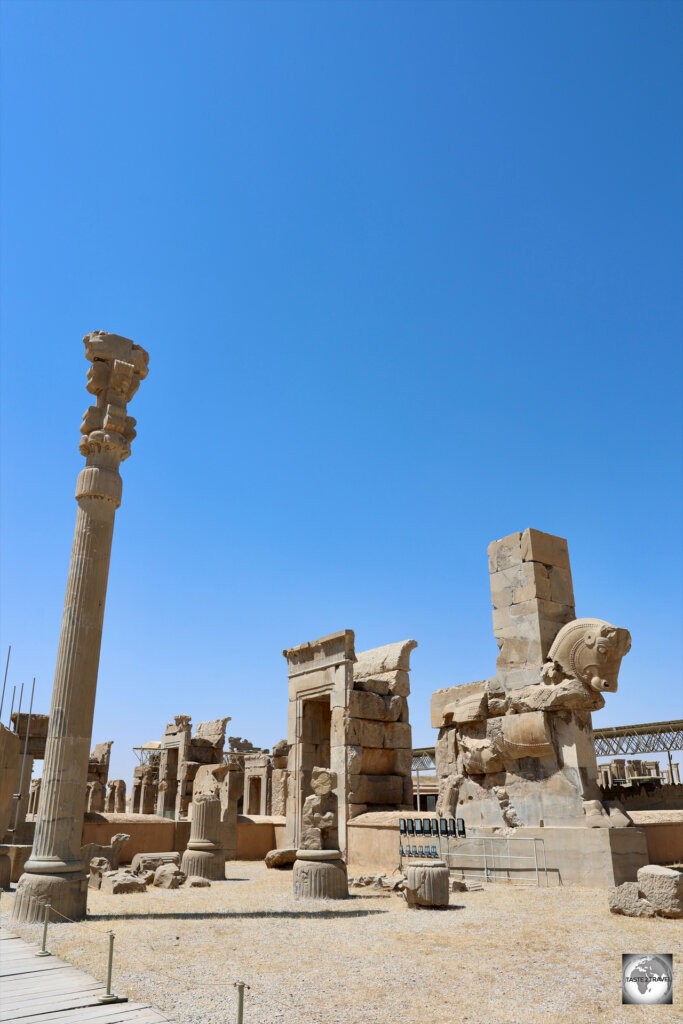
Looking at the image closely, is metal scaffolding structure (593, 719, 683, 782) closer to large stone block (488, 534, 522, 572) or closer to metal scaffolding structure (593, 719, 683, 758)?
metal scaffolding structure (593, 719, 683, 758)

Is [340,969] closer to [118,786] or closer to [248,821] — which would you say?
[248,821]

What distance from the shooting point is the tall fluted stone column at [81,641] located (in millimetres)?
7363

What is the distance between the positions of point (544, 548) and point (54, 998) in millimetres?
8197

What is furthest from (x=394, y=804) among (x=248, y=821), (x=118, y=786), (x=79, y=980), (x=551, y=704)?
(x=118, y=786)

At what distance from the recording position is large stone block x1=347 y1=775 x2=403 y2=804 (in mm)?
13633

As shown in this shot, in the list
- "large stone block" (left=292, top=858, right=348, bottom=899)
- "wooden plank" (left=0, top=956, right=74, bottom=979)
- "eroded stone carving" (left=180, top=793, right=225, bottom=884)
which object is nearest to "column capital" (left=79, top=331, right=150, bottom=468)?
"wooden plank" (left=0, top=956, right=74, bottom=979)

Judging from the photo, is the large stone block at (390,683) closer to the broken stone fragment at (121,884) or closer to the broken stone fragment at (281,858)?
the broken stone fragment at (281,858)

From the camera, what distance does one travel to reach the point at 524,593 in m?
10.3

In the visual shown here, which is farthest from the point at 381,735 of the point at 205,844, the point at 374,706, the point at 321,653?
the point at 205,844

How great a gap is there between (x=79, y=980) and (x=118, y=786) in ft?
93.7

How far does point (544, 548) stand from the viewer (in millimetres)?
10562

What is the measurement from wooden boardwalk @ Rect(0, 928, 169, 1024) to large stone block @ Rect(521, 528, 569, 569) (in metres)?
7.53

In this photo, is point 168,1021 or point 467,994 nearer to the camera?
point 168,1021

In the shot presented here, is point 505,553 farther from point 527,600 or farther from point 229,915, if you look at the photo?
point 229,915
